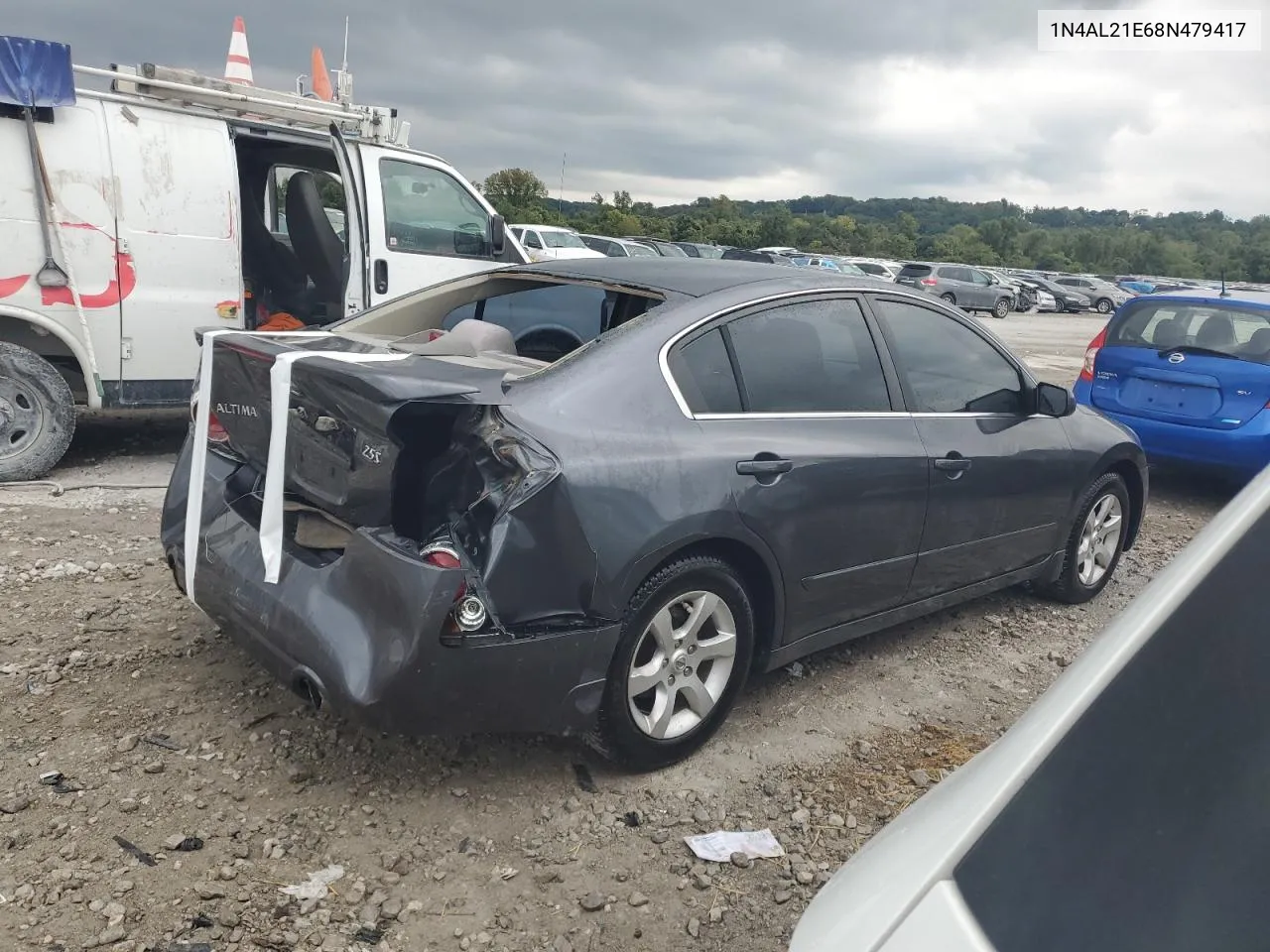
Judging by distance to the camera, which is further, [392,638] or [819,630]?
[819,630]

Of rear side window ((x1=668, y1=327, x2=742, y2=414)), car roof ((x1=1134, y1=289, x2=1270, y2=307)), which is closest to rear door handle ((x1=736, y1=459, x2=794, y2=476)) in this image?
rear side window ((x1=668, y1=327, x2=742, y2=414))

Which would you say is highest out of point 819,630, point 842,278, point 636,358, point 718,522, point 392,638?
point 842,278

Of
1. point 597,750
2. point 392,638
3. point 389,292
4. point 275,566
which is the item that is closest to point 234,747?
point 275,566

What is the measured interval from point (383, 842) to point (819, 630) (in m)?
1.66

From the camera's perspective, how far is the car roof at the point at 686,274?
3521 mm

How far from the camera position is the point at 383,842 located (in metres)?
2.80

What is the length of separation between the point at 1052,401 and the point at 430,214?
4572 millimetres

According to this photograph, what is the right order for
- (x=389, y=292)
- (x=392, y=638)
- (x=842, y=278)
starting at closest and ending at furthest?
1. (x=392, y=638)
2. (x=842, y=278)
3. (x=389, y=292)

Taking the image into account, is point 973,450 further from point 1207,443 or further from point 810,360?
point 1207,443

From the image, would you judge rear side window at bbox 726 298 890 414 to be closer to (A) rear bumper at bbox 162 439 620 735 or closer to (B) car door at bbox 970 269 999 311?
(A) rear bumper at bbox 162 439 620 735

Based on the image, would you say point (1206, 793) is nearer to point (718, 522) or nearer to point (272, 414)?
point (718, 522)

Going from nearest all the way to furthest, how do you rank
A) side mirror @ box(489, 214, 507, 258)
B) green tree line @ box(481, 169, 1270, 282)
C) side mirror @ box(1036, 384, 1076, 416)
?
side mirror @ box(1036, 384, 1076, 416)
side mirror @ box(489, 214, 507, 258)
green tree line @ box(481, 169, 1270, 282)

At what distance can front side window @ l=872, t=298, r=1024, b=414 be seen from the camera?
390 cm

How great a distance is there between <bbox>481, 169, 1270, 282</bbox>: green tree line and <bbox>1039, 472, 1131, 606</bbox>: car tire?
36.6 m
